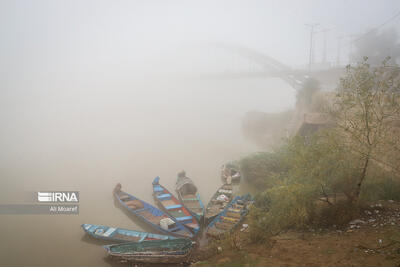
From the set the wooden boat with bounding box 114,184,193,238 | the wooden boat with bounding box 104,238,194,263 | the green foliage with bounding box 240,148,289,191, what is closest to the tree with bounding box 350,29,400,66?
the green foliage with bounding box 240,148,289,191

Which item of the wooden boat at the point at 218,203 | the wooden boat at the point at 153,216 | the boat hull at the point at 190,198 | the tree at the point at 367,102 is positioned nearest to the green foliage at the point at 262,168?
the wooden boat at the point at 218,203

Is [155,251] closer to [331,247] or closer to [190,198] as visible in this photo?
[190,198]

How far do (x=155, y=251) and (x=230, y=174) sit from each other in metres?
9.72

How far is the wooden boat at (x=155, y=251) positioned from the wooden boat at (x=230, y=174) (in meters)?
8.05

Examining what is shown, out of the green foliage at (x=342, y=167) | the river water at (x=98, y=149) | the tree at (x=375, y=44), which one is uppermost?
the tree at (x=375, y=44)

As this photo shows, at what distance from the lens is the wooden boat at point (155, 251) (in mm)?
8969

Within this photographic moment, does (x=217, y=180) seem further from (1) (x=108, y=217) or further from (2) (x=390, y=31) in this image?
(2) (x=390, y=31)

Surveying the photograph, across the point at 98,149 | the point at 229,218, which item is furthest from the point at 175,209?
the point at 98,149

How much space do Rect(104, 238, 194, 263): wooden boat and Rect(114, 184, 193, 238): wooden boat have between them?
1.23 m

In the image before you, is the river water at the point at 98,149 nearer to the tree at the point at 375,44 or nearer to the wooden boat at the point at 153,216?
the wooden boat at the point at 153,216

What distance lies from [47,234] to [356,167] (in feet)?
43.0

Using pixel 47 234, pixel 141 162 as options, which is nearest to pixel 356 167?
pixel 47 234

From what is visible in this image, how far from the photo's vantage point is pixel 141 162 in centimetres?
2391

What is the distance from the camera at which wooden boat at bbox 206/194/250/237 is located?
1055cm
